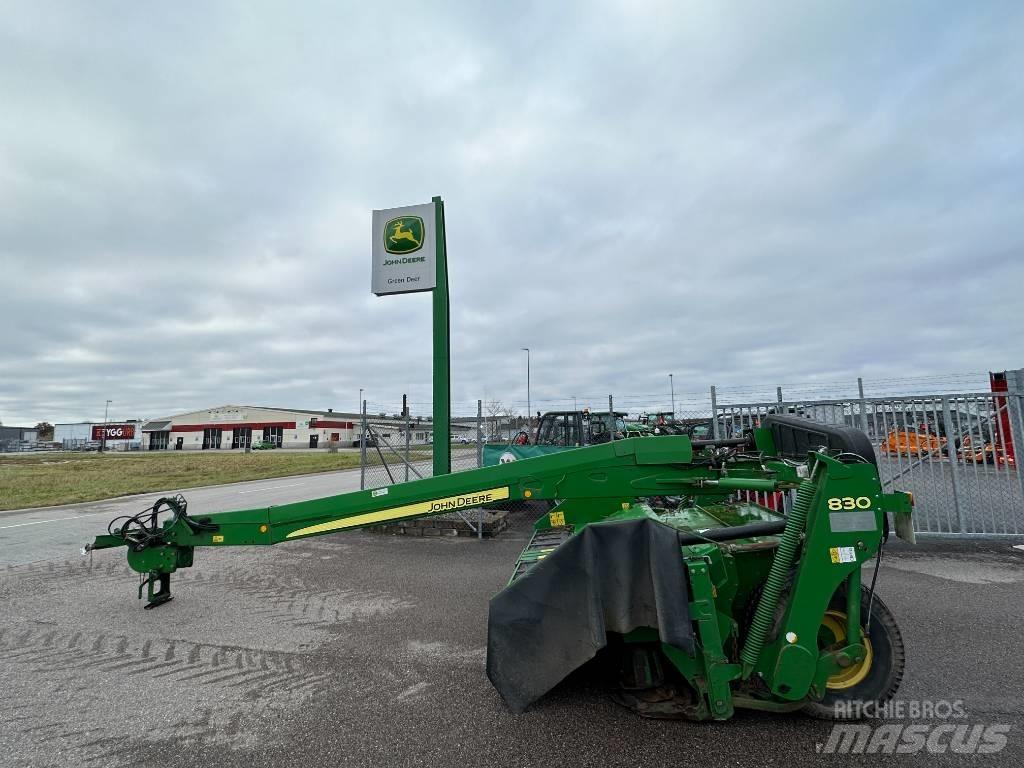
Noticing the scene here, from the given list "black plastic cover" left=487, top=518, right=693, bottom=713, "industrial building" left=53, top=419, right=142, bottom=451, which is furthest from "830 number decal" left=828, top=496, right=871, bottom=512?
"industrial building" left=53, top=419, right=142, bottom=451

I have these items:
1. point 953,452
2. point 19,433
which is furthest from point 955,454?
point 19,433

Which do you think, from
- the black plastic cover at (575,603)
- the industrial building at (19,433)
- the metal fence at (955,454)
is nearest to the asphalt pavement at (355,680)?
the black plastic cover at (575,603)

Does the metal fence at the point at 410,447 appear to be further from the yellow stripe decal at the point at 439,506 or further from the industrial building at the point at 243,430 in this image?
the industrial building at the point at 243,430

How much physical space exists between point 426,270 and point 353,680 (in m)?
7.14

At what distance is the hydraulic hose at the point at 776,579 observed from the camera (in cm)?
266

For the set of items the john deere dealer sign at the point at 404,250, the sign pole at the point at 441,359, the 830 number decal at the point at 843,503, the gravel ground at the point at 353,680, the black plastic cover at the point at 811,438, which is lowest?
the gravel ground at the point at 353,680

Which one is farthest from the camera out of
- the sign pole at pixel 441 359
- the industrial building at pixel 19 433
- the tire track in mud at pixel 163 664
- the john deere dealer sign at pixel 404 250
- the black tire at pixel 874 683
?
the industrial building at pixel 19 433

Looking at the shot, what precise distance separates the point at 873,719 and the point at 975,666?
1.31 meters

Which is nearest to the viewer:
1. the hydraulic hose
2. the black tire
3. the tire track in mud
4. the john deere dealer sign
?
the hydraulic hose

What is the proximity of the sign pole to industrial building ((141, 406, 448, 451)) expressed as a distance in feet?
208

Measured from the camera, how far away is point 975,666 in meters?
3.49

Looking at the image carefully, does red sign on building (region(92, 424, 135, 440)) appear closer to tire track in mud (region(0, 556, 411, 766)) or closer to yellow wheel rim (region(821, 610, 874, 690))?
tire track in mud (region(0, 556, 411, 766))

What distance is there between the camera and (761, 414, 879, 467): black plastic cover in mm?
3051

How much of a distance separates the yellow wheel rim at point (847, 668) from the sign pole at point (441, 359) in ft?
21.5
